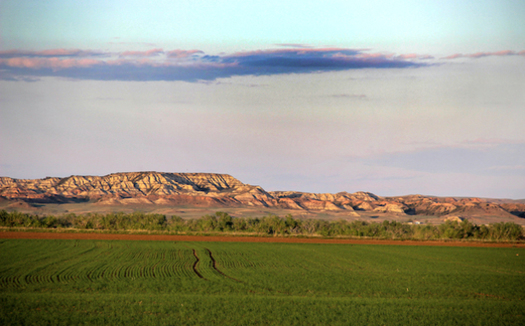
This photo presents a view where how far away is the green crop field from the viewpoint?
15648 mm

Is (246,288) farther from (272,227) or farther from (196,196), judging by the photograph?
(196,196)

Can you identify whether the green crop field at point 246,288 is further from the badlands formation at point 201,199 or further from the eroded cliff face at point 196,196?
the eroded cliff face at point 196,196

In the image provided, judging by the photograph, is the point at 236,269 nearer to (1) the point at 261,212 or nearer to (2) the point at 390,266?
(2) the point at 390,266

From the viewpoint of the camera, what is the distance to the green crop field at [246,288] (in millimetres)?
15648

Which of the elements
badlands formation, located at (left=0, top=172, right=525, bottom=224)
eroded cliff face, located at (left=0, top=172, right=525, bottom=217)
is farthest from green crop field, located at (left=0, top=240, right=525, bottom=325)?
eroded cliff face, located at (left=0, top=172, right=525, bottom=217)

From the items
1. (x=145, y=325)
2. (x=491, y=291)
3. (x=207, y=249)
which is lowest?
(x=207, y=249)

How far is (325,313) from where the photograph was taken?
16.5m

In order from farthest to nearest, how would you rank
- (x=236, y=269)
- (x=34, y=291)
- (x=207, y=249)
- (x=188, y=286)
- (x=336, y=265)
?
(x=207, y=249) → (x=336, y=265) → (x=236, y=269) → (x=188, y=286) → (x=34, y=291)

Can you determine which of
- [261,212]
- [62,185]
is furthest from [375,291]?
[62,185]

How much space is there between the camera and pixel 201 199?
145m

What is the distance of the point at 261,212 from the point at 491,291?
4067 inches

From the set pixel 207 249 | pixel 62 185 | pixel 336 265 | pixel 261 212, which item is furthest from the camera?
pixel 62 185

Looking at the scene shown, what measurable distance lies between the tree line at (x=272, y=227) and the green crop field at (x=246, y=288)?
92.7 feet

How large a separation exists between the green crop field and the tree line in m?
28.3
